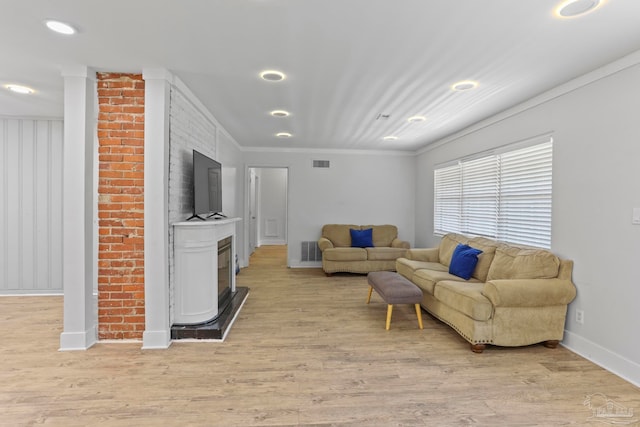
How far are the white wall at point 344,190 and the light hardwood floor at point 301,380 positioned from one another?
339 centimetres

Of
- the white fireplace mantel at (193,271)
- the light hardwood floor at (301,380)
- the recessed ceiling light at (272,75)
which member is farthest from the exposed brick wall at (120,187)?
the recessed ceiling light at (272,75)

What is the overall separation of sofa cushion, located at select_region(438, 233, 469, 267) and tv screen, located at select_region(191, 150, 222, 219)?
3.25 metres

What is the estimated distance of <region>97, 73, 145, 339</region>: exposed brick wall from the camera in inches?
114

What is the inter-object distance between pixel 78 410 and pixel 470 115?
477cm

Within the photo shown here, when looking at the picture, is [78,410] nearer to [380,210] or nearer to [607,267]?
[607,267]

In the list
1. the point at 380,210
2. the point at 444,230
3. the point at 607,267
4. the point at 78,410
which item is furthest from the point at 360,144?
the point at 78,410

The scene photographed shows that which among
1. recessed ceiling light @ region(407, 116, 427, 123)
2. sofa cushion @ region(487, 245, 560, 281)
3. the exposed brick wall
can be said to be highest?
recessed ceiling light @ region(407, 116, 427, 123)

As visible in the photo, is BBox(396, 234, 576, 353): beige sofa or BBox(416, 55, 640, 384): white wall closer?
BBox(416, 55, 640, 384): white wall

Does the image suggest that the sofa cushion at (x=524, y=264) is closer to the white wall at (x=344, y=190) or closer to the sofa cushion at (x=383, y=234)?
the sofa cushion at (x=383, y=234)

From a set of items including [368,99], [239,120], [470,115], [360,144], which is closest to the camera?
[368,99]

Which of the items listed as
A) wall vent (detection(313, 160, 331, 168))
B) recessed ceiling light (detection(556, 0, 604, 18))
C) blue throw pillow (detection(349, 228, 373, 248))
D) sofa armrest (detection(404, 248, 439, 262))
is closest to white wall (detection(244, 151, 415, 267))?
wall vent (detection(313, 160, 331, 168))

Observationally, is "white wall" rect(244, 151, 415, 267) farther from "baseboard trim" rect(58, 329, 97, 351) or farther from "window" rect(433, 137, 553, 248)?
"baseboard trim" rect(58, 329, 97, 351)

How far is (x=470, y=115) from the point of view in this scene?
4066 mm

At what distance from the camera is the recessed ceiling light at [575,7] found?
5.90ft
